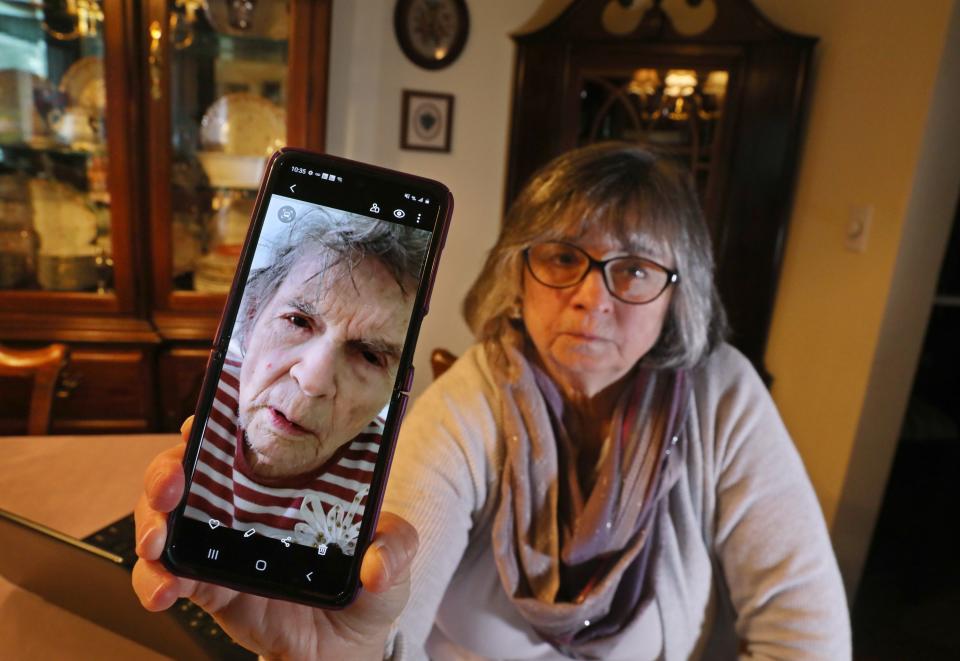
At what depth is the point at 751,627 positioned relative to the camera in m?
0.75

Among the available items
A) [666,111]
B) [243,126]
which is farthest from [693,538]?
[243,126]

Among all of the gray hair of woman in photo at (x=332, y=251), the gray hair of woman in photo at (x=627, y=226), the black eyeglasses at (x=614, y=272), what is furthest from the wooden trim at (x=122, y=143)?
the gray hair of woman in photo at (x=332, y=251)

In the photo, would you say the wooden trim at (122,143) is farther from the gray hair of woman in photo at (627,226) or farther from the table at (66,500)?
the gray hair of woman in photo at (627,226)

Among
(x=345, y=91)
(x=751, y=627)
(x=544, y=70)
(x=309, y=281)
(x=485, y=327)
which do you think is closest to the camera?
(x=309, y=281)

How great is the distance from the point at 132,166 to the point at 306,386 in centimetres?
142

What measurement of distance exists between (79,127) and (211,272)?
0.49m

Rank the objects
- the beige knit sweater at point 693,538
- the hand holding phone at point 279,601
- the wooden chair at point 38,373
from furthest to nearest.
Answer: the wooden chair at point 38,373 < the beige knit sweater at point 693,538 < the hand holding phone at point 279,601

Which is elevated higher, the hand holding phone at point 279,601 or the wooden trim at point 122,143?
the wooden trim at point 122,143

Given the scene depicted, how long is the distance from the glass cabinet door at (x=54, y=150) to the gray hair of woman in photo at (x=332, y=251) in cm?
141

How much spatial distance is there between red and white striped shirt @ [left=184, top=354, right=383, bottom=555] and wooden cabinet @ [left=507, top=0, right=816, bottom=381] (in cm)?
135

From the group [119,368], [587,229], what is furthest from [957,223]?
[119,368]

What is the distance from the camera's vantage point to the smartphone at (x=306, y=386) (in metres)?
0.42

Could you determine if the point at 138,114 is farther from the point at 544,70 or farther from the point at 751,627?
the point at 751,627

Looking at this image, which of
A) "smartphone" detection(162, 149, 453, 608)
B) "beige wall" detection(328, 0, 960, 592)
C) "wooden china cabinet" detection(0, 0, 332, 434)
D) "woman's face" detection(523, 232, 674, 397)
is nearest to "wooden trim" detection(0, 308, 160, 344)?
"wooden china cabinet" detection(0, 0, 332, 434)
